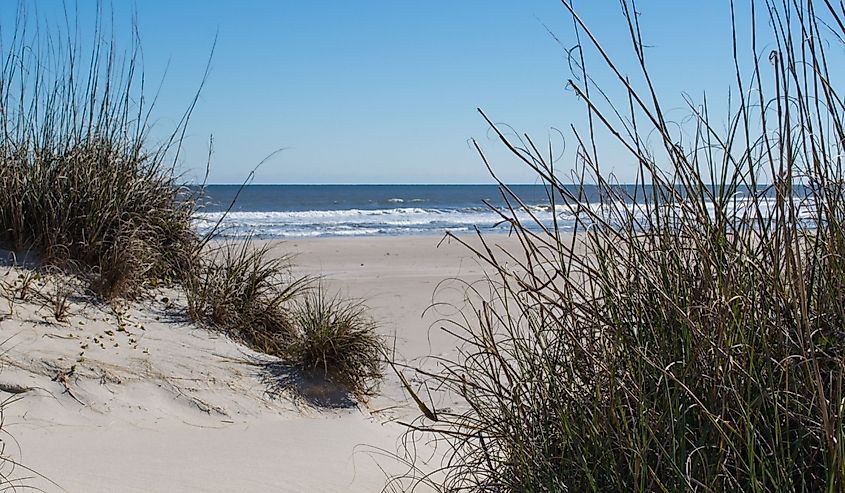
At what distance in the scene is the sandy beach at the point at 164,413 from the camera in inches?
136

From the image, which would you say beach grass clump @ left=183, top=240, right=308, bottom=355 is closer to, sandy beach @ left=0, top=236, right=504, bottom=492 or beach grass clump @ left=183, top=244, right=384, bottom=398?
beach grass clump @ left=183, top=244, right=384, bottom=398

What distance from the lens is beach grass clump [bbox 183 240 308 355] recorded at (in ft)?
17.7

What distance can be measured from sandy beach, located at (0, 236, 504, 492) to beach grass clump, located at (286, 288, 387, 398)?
0.16m

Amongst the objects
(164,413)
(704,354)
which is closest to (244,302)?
(164,413)

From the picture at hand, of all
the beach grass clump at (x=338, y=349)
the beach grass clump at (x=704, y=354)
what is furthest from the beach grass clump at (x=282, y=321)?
the beach grass clump at (x=704, y=354)

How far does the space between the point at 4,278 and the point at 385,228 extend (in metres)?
19.6

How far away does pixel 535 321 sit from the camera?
2.45 metres

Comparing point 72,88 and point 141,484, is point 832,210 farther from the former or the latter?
point 72,88

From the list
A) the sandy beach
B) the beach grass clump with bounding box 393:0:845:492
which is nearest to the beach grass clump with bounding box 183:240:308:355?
the sandy beach

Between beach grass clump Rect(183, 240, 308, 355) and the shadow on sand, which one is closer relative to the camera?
the shadow on sand

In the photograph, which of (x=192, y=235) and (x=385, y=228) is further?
(x=385, y=228)

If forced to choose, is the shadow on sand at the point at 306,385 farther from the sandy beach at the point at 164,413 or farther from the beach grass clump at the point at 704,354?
the beach grass clump at the point at 704,354

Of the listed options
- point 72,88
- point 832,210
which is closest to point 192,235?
point 72,88

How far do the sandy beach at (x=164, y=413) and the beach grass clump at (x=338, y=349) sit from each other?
16cm
